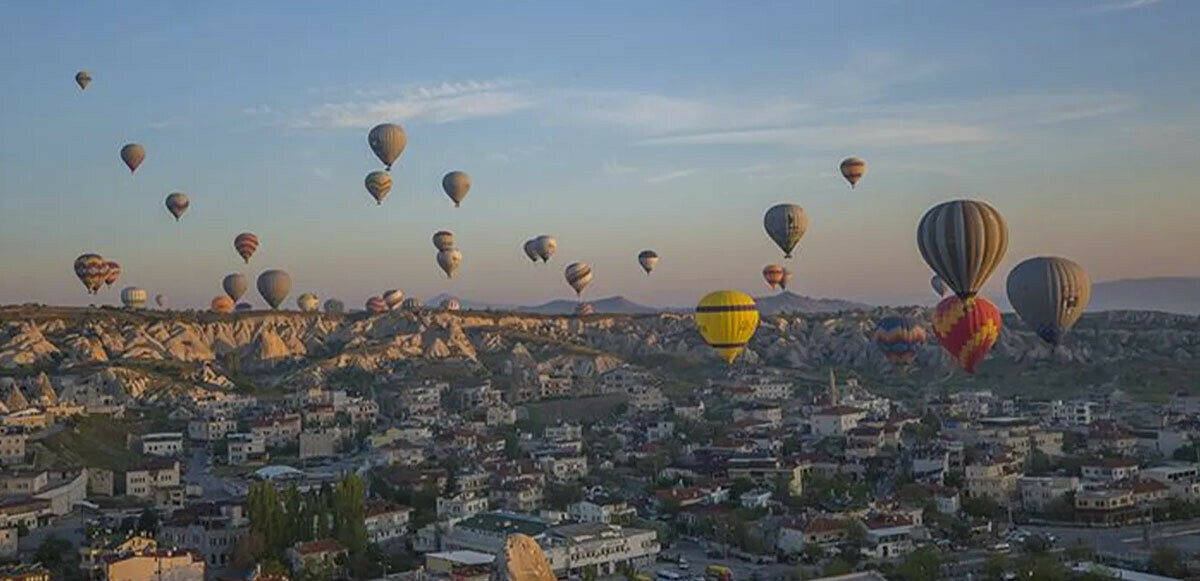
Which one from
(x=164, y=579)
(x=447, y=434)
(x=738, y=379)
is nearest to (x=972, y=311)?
(x=447, y=434)

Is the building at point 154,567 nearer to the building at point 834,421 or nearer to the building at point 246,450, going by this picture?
the building at point 246,450

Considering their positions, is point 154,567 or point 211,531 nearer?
point 154,567

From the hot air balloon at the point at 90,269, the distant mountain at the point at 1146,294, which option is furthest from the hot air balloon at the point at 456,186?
the distant mountain at the point at 1146,294

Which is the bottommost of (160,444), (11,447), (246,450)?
(246,450)

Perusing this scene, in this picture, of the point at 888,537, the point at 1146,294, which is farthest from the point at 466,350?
the point at 1146,294

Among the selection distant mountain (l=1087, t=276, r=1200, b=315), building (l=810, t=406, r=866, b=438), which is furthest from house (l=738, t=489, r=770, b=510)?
distant mountain (l=1087, t=276, r=1200, b=315)

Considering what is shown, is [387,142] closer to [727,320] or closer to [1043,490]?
[727,320]

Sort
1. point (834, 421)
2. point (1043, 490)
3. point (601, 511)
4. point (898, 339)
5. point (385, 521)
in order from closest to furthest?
1. point (385, 521)
2. point (601, 511)
3. point (1043, 490)
4. point (834, 421)
5. point (898, 339)
